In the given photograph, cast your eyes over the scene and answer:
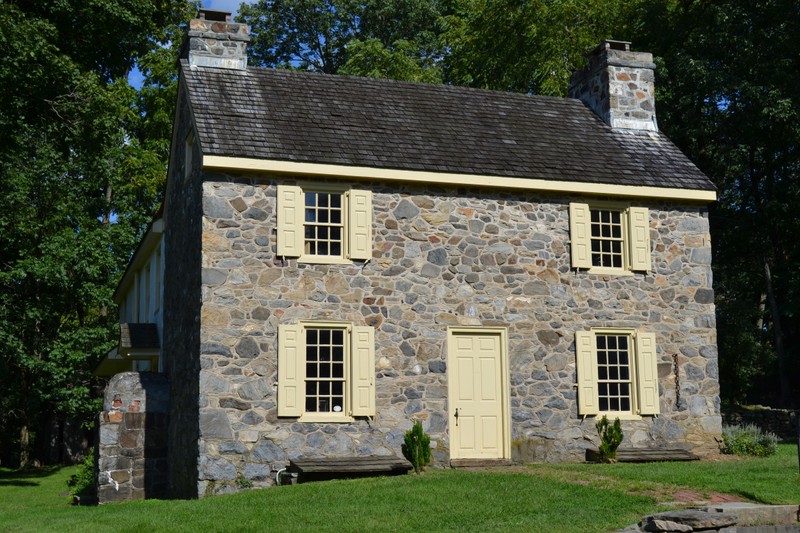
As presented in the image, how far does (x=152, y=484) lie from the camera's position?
16.4 metres

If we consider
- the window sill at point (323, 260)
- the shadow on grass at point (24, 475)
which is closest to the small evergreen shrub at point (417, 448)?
the window sill at point (323, 260)

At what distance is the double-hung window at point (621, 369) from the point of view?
16.2 meters

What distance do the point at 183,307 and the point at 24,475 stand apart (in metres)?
14.6

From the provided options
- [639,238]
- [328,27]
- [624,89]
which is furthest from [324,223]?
[328,27]

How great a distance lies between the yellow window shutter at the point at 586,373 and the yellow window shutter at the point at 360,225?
12.2 ft

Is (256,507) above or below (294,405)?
below

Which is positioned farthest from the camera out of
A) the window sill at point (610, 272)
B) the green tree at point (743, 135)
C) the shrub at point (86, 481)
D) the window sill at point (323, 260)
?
the green tree at point (743, 135)

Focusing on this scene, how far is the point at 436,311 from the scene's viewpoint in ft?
51.1

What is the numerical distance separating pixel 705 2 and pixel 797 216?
6.55m

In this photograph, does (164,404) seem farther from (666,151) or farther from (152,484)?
(666,151)

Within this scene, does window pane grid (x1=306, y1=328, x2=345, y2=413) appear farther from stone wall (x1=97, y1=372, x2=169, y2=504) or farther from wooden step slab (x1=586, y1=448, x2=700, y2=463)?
wooden step slab (x1=586, y1=448, x2=700, y2=463)

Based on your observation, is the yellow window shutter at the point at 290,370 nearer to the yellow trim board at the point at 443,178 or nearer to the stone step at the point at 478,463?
the yellow trim board at the point at 443,178

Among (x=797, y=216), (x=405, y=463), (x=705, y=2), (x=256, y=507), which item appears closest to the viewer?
(x=256, y=507)

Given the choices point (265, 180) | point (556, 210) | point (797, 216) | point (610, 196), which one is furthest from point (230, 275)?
point (797, 216)
